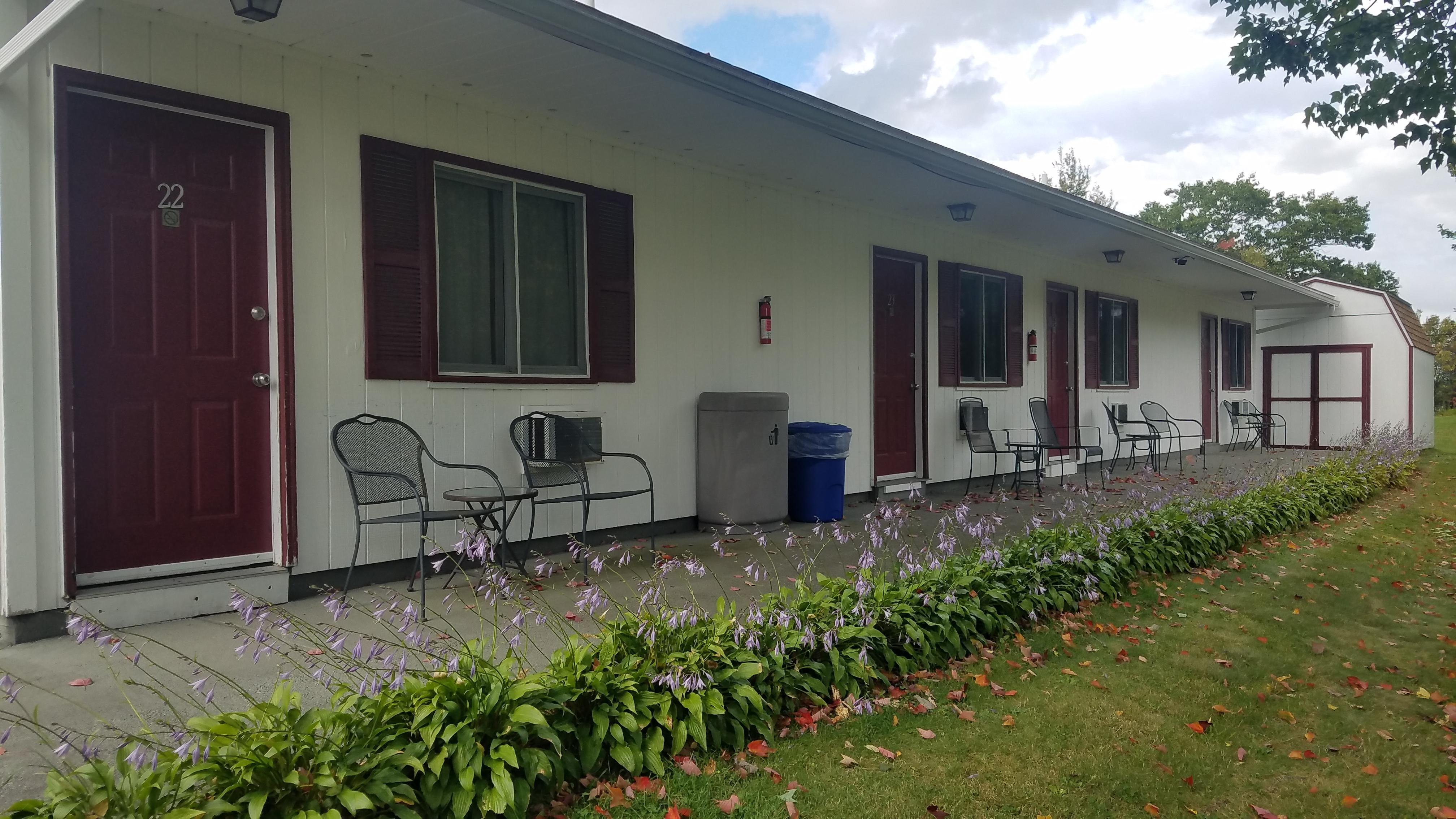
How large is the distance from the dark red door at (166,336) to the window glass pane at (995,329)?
7.01m

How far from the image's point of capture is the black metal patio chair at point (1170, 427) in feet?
37.2

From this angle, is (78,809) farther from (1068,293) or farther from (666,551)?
(1068,293)

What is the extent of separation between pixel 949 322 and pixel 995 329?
3.34 feet

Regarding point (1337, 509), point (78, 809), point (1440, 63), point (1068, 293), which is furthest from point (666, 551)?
point (1068, 293)

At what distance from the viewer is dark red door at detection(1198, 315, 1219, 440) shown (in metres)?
14.2

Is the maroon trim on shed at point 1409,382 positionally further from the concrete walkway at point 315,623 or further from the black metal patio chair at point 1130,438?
the concrete walkway at point 315,623

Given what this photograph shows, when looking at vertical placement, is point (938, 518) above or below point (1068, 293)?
below

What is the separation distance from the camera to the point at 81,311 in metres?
3.44

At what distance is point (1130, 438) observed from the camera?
33.2 ft

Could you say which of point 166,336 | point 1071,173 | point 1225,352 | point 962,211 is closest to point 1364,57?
point 962,211

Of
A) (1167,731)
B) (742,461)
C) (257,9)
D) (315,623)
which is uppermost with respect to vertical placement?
(257,9)

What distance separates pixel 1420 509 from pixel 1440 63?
210 inches

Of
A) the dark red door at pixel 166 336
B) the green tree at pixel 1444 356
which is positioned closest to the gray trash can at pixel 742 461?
the dark red door at pixel 166 336

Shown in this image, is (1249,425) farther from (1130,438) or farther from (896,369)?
(896,369)
